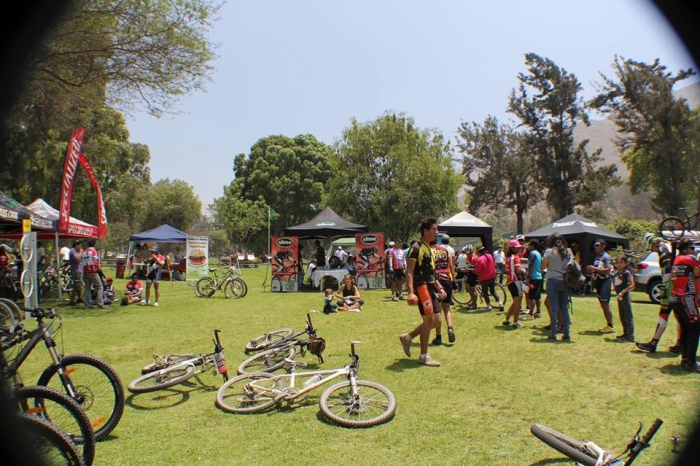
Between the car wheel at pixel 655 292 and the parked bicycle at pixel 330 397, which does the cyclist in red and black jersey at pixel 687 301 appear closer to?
the parked bicycle at pixel 330 397

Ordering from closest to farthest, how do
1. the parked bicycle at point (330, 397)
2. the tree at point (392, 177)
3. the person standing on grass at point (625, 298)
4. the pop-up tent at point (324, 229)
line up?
the parked bicycle at point (330, 397) < the person standing on grass at point (625, 298) < the pop-up tent at point (324, 229) < the tree at point (392, 177)

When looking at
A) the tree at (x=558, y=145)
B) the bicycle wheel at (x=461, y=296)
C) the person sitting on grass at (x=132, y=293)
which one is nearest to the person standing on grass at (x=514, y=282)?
the bicycle wheel at (x=461, y=296)

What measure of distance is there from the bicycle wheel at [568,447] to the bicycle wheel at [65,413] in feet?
10.7

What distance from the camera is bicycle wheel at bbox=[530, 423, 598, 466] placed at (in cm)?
300

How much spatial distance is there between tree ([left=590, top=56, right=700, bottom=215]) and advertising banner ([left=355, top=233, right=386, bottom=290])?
19.1m

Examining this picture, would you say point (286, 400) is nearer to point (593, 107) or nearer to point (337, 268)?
point (337, 268)

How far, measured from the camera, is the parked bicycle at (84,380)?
3826mm

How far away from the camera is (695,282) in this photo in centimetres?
596

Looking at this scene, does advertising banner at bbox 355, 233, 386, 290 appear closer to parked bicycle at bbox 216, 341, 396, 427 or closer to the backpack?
the backpack

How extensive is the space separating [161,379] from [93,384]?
5.10ft

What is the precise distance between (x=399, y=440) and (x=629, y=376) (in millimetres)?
3544

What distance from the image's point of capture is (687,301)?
5.84 meters

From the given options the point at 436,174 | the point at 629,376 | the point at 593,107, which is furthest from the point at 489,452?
the point at 593,107

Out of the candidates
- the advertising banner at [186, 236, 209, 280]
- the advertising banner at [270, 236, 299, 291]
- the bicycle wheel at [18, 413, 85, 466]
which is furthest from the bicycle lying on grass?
the advertising banner at [186, 236, 209, 280]
